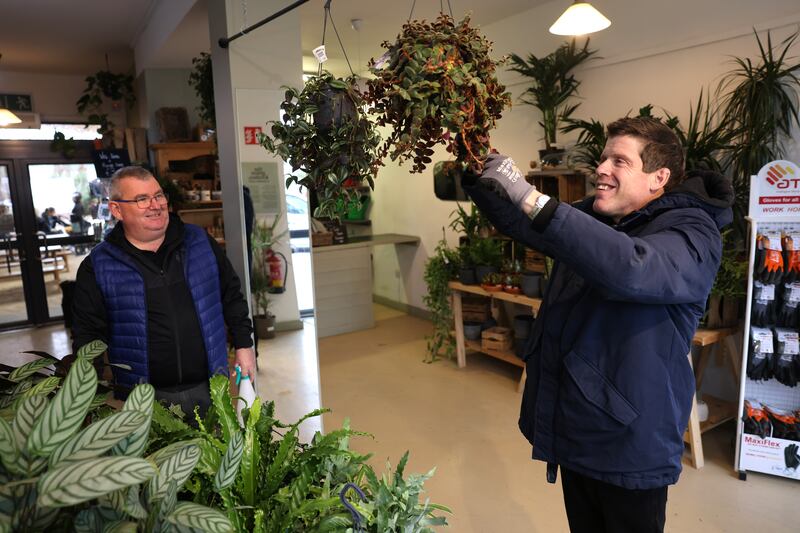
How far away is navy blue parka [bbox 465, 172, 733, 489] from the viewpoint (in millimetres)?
1444

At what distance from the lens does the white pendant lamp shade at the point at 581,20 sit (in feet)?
10.7

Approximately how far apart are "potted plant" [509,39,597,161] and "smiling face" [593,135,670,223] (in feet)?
9.71

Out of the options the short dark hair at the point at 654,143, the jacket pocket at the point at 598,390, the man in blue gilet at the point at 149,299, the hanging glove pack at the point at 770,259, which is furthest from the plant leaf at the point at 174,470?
the hanging glove pack at the point at 770,259

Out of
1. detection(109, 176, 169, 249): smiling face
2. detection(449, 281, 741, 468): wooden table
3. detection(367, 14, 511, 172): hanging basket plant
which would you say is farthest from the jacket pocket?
detection(109, 176, 169, 249): smiling face

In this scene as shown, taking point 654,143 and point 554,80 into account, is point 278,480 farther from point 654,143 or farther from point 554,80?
point 554,80

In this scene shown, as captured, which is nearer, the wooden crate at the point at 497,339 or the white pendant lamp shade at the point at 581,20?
the white pendant lamp shade at the point at 581,20

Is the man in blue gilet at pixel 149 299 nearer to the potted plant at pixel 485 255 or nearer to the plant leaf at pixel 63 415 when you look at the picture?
the plant leaf at pixel 63 415

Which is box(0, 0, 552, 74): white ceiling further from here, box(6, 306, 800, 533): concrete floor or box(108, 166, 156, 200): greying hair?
box(6, 306, 800, 533): concrete floor

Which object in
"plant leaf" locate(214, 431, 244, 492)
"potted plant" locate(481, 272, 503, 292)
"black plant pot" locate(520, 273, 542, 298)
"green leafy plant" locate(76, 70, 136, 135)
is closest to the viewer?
"plant leaf" locate(214, 431, 244, 492)

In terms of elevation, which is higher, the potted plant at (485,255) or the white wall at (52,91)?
the white wall at (52,91)

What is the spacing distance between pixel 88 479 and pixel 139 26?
5.83 meters

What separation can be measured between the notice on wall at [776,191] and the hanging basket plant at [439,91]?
2.36 metres

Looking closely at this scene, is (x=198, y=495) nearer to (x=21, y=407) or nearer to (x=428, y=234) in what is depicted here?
(x=21, y=407)

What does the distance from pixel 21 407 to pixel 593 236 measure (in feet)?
3.62
